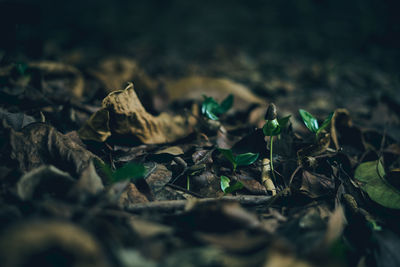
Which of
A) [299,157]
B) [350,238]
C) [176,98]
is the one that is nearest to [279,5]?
[176,98]

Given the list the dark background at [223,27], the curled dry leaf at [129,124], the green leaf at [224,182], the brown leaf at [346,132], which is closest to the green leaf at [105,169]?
the curled dry leaf at [129,124]

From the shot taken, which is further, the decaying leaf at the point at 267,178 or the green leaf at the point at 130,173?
the decaying leaf at the point at 267,178

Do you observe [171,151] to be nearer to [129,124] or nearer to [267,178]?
[129,124]

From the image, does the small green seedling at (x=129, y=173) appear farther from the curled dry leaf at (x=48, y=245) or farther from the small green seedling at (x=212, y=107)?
the small green seedling at (x=212, y=107)

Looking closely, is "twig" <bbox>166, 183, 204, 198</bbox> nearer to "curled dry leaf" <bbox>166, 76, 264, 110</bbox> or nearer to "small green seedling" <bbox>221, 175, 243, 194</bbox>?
"small green seedling" <bbox>221, 175, 243, 194</bbox>

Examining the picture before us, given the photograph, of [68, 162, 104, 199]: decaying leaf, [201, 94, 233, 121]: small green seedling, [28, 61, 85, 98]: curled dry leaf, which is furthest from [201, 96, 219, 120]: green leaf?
[28, 61, 85, 98]: curled dry leaf

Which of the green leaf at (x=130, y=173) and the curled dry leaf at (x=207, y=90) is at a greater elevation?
the green leaf at (x=130, y=173)

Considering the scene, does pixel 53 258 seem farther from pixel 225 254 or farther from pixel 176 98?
pixel 176 98
